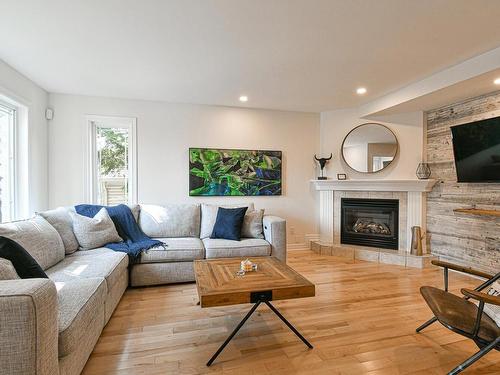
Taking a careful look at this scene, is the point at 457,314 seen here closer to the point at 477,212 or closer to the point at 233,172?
the point at 477,212

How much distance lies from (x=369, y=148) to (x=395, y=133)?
16.7 inches

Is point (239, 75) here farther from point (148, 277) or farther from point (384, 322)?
point (384, 322)

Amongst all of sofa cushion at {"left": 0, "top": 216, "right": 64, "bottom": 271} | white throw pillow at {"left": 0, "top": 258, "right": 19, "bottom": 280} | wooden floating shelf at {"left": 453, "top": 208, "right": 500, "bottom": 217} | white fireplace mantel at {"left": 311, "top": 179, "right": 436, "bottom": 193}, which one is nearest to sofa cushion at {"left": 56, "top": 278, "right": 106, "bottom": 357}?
white throw pillow at {"left": 0, "top": 258, "right": 19, "bottom": 280}

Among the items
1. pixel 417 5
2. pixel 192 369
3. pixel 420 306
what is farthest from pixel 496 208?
pixel 192 369

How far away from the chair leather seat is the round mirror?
2662 mm

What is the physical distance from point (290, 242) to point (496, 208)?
2.74 meters

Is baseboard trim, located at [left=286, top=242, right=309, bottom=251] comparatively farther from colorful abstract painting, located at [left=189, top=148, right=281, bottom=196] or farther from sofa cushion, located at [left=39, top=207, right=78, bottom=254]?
sofa cushion, located at [left=39, top=207, right=78, bottom=254]

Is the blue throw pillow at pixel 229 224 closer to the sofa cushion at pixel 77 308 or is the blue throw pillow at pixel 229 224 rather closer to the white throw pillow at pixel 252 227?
the white throw pillow at pixel 252 227

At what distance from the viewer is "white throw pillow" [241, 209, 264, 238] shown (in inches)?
142

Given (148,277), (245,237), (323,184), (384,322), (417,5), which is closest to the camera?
(417,5)

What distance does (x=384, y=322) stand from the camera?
2295 mm

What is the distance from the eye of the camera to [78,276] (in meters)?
2.13

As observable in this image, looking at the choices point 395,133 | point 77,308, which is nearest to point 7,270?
point 77,308

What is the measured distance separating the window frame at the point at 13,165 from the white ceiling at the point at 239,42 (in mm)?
526
